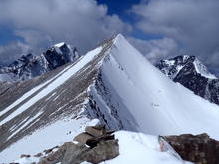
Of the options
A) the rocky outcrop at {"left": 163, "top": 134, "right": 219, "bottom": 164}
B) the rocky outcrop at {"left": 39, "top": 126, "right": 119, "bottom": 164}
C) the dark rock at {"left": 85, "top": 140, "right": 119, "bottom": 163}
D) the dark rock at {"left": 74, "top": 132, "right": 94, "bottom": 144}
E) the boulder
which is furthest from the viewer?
the boulder

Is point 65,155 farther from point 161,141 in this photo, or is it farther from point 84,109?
point 84,109

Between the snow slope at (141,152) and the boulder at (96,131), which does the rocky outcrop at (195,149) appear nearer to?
the snow slope at (141,152)

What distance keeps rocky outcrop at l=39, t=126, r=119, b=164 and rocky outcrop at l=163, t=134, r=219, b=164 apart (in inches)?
119

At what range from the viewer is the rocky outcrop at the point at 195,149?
23.7m

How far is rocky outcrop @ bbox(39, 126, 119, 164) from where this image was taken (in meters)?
22.8

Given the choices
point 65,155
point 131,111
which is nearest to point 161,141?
point 65,155

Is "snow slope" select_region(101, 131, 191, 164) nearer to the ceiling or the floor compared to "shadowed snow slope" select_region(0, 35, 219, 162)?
nearer to the floor

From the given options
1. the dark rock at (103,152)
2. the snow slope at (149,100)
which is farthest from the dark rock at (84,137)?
the snow slope at (149,100)

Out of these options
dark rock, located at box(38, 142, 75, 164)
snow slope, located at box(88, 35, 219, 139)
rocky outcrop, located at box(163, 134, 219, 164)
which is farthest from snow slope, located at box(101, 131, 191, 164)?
snow slope, located at box(88, 35, 219, 139)

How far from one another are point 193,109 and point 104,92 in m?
41.1

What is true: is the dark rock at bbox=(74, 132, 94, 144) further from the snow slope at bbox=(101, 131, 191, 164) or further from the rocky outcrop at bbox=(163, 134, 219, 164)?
the rocky outcrop at bbox=(163, 134, 219, 164)

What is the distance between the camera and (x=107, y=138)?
24.6m

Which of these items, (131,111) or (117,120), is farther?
(131,111)

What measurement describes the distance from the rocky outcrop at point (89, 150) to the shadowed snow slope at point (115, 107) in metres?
20.7
